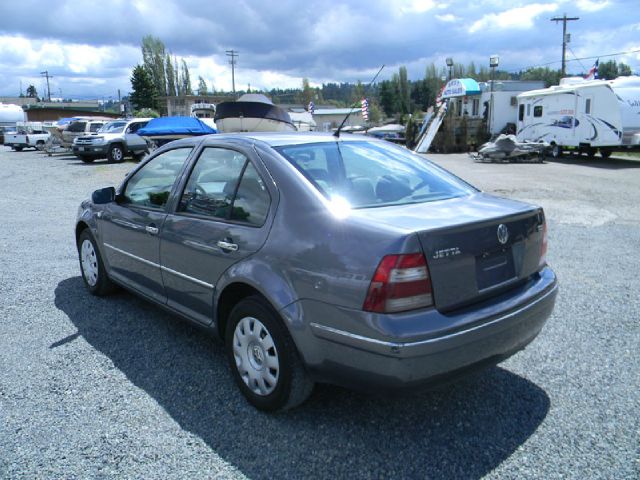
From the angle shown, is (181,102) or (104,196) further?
(181,102)

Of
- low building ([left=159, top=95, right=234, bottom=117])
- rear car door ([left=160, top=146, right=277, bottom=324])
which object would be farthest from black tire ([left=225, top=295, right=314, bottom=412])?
low building ([left=159, top=95, right=234, bottom=117])

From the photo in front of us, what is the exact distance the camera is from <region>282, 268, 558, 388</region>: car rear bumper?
2520 millimetres

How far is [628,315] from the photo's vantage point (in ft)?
15.3

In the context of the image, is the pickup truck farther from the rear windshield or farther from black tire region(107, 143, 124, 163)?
the rear windshield

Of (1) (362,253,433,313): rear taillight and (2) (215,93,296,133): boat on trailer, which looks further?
(2) (215,93,296,133): boat on trailer

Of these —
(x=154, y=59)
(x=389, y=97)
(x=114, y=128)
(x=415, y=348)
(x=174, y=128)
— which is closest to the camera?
(x=415, y=348)

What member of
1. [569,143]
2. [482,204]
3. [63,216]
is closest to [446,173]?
[482,204]

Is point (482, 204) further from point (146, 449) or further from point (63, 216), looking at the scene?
point (63, 216)

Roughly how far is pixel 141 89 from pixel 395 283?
80474 millimetres

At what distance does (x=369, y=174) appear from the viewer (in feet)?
11.3

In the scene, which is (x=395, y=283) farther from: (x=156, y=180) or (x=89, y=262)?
(x=89, y=262)

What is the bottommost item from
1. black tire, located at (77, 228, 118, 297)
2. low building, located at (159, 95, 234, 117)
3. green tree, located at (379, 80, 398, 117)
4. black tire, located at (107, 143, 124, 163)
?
black tire, located at (77, 228, 118, 297)

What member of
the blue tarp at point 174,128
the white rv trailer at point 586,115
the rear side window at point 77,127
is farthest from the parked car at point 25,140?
the white rv trailer at point 586,115

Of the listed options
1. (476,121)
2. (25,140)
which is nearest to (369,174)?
(476,121)
